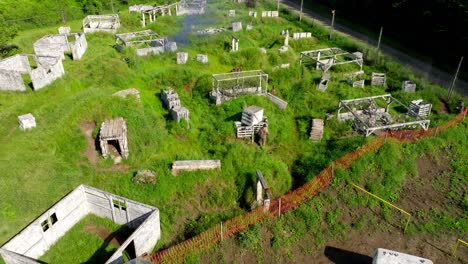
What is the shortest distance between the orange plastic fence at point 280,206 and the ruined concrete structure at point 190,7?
100 feet

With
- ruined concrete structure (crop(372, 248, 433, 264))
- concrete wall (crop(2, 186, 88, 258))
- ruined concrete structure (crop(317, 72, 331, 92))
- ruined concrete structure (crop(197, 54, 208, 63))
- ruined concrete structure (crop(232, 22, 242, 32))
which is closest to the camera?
ruined concrete structure (crop(372, 248, 433, 264))

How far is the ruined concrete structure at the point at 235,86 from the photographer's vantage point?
25594 millimetres

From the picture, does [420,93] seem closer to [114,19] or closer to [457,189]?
[457,189]

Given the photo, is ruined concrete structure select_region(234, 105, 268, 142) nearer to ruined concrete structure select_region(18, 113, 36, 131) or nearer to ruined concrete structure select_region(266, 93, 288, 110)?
ruined concrete structure select_region(266, 93, 288, 110)

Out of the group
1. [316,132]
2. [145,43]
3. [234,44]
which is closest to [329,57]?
[234,44]

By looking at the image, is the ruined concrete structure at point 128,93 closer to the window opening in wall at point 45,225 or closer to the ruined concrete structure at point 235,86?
the ruined concrete structure at point 235,86

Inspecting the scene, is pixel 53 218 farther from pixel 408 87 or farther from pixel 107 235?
pixel 408 87

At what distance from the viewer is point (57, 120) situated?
830 inches

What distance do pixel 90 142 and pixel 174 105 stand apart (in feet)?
20.0

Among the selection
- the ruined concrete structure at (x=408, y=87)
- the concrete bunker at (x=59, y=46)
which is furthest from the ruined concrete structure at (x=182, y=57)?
the ruined concrete structure at (x=408, y=87)

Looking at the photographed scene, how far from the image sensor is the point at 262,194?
18.6 meters

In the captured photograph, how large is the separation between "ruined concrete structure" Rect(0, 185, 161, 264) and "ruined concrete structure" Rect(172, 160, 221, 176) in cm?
362

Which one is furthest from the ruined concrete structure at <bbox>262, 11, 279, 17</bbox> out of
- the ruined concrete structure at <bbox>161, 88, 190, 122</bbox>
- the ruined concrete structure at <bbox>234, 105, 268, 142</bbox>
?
the ruined concrete structure at <bbox>234, 105, 268, 142</bbox>

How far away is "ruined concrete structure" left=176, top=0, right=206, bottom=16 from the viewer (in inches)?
1711
